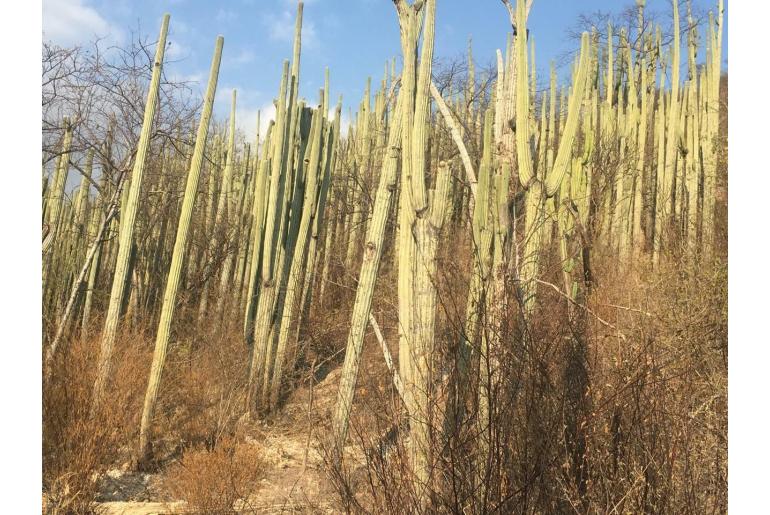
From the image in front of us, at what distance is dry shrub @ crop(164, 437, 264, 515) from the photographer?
3.73 metres

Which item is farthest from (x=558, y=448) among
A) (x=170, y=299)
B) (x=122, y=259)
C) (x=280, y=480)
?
(x=122, y=259)

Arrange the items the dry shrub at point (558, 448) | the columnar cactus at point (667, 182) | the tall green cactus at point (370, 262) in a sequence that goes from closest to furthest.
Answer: the dry shrub at point (558, 448), the tall green cactus at point (370, 262), the columnar cactus at point (667, 182)

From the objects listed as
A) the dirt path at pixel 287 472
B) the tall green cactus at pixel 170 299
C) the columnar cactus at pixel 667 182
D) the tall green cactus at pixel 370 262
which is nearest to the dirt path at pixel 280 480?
the dirt path at pixel 287 472

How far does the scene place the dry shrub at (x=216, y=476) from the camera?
373cm

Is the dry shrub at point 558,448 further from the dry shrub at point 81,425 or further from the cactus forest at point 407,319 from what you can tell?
the dry shrub at point 81,425

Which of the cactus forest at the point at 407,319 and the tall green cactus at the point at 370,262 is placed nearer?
the cactus forest at the point at 407,319

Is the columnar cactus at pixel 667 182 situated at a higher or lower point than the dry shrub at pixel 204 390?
higher

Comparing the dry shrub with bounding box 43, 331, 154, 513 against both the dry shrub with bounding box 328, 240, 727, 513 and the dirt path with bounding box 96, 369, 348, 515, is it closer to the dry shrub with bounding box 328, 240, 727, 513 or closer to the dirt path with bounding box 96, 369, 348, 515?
the dirt path with bounding box 96, 369, 348, 515

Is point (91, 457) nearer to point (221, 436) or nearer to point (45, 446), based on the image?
point (45, 446)

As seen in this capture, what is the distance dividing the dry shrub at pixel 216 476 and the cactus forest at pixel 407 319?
2cm

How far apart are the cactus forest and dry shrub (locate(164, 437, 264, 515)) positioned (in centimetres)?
2

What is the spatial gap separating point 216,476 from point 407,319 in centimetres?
210

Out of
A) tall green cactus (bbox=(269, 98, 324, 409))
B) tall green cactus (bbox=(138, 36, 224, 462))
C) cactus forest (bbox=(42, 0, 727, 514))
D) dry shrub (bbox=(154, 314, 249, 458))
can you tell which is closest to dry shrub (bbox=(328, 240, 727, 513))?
cactus forest (bbox=(42, 0, 727, 514))

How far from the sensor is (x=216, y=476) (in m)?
4.04
